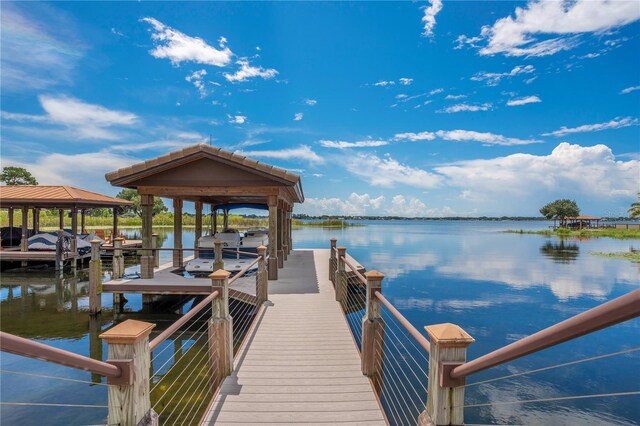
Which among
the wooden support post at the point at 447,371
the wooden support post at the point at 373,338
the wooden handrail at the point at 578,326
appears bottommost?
the wooden support post at the point at 373,338

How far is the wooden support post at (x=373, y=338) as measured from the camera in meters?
4.78

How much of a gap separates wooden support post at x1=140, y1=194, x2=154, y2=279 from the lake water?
1.71 m

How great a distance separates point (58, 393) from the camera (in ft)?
20.2

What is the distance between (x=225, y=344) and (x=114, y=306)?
26.0 ft

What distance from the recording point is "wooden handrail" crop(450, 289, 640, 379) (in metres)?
1.29

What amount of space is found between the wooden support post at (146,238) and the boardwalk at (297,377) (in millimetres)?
4533

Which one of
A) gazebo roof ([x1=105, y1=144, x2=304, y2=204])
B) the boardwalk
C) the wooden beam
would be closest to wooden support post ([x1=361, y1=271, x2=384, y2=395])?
the boardwalk

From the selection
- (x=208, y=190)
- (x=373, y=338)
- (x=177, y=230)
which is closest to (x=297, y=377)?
(x=373, y=338)

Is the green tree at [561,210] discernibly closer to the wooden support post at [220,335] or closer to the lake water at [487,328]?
the lake water at [487,328]

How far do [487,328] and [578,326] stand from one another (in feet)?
33.8

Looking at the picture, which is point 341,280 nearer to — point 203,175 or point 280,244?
point 203,175

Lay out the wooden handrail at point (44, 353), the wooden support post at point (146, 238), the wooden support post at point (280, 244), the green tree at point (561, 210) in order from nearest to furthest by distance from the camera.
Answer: the wooden handrail at point (44, 353) < the wooden support post at point (146, 238) < the wooden support post at point (280, 244) < the green tree at point (561, 210)

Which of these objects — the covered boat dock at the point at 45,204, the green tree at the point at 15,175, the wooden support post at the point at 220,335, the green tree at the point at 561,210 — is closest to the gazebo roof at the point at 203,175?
the wooden support post at the point at 220,335

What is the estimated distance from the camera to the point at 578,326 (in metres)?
1.47
